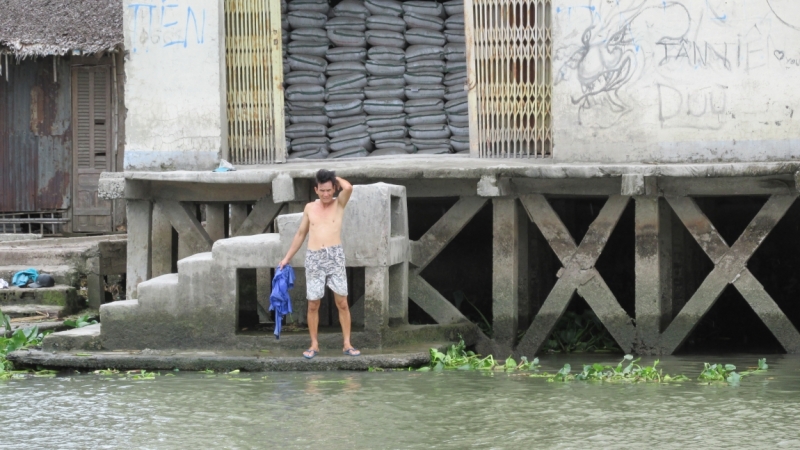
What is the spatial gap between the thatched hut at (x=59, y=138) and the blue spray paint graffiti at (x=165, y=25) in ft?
15.0

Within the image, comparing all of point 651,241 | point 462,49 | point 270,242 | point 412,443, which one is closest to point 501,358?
point 651,241

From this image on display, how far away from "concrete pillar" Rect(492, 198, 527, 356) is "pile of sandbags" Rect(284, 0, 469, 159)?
1392 mm

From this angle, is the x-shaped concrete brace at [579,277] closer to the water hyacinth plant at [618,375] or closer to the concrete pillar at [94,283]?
the water hyacinth plant at [618,375]

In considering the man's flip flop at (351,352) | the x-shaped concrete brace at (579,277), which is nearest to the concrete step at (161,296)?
the man's flip flop at (351,352)

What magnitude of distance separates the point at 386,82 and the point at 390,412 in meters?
5.29

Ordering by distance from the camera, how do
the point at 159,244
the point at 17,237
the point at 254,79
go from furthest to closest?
the point at 17,237, the point at 159,244, the point at 254,79

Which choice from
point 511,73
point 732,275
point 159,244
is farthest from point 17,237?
point 732,275

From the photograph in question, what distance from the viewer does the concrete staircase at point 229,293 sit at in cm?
990

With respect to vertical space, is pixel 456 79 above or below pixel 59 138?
above

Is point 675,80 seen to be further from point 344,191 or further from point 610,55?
point 344,191

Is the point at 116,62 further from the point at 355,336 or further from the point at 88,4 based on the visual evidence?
the point at 355,336

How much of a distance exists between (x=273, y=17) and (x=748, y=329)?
19.1ft

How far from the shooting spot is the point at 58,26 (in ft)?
50.6

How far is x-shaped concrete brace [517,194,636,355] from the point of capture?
11.0 metres
